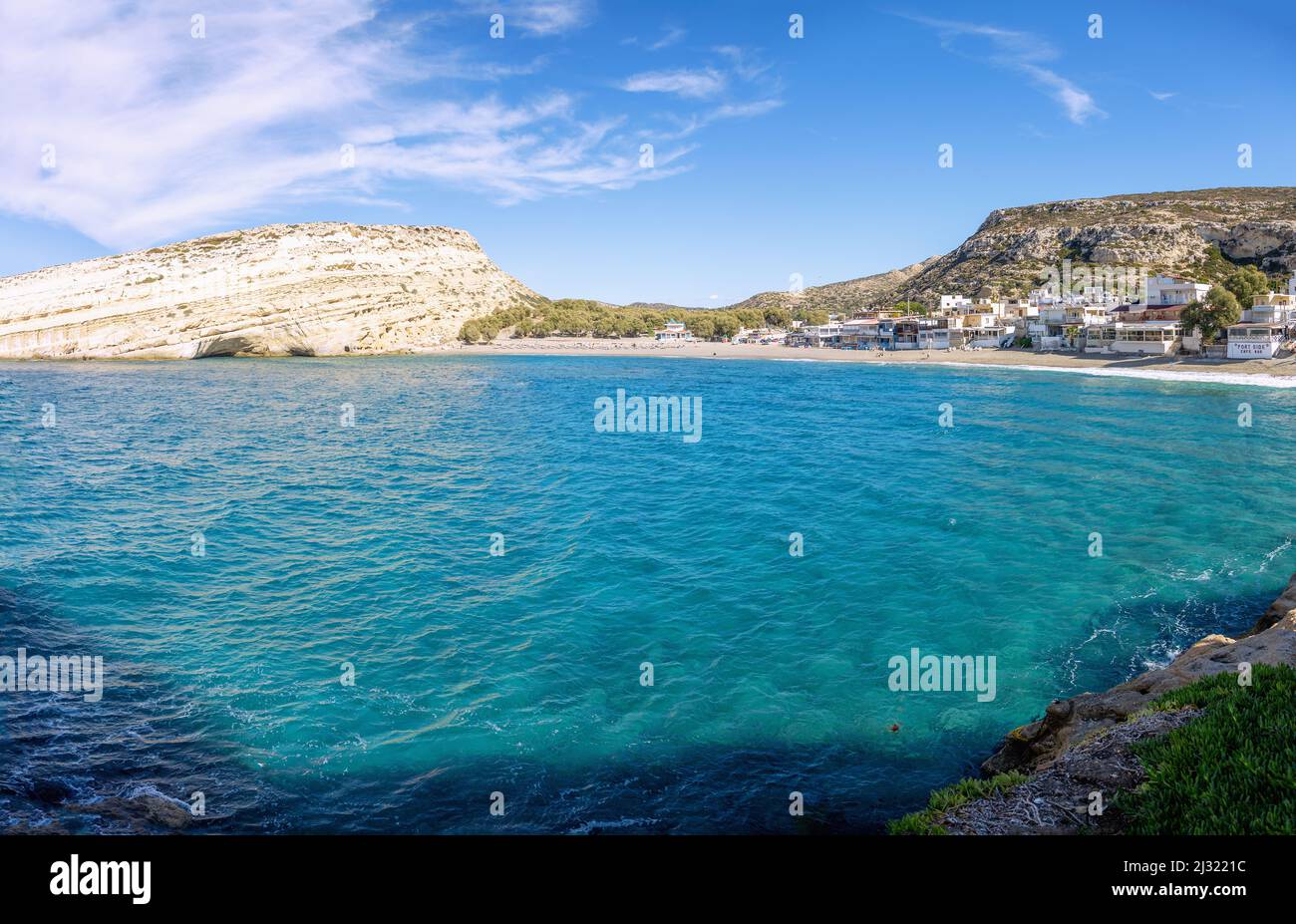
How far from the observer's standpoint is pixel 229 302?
413 ft

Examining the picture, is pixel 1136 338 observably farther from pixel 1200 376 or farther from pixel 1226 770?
pixel 1226 770

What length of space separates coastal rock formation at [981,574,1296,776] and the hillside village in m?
93.8

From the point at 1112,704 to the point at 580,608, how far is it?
12928 millimetres

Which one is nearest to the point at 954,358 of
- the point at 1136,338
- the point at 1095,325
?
the point at 1095,325

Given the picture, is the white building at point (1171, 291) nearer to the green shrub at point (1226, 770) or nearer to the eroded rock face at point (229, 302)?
the green shrub at point (1226, 770)

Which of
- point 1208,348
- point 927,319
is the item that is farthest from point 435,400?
point 927,319

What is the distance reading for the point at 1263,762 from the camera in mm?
8344

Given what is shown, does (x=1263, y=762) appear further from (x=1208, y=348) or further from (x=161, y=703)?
(x=1208, y=348)

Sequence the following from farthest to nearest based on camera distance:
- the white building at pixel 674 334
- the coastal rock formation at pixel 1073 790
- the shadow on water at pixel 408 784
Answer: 1. the white building at pixel 674 334
2. the shadow on water at pixel 408 784
3. the coastal rock formation at pixel 1073 790

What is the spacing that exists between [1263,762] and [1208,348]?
341 feet

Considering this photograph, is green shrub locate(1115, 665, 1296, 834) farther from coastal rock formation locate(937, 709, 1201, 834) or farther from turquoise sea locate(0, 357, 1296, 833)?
turquoise sea locate(0, 357, 1296, 833)

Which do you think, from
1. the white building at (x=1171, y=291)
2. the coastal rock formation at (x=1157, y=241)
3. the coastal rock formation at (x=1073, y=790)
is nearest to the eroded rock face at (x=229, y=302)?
the coastal rock formation at (x=1157, y=241)

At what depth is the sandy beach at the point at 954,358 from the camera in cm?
8050

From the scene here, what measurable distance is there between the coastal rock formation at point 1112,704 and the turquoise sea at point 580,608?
94 cm
